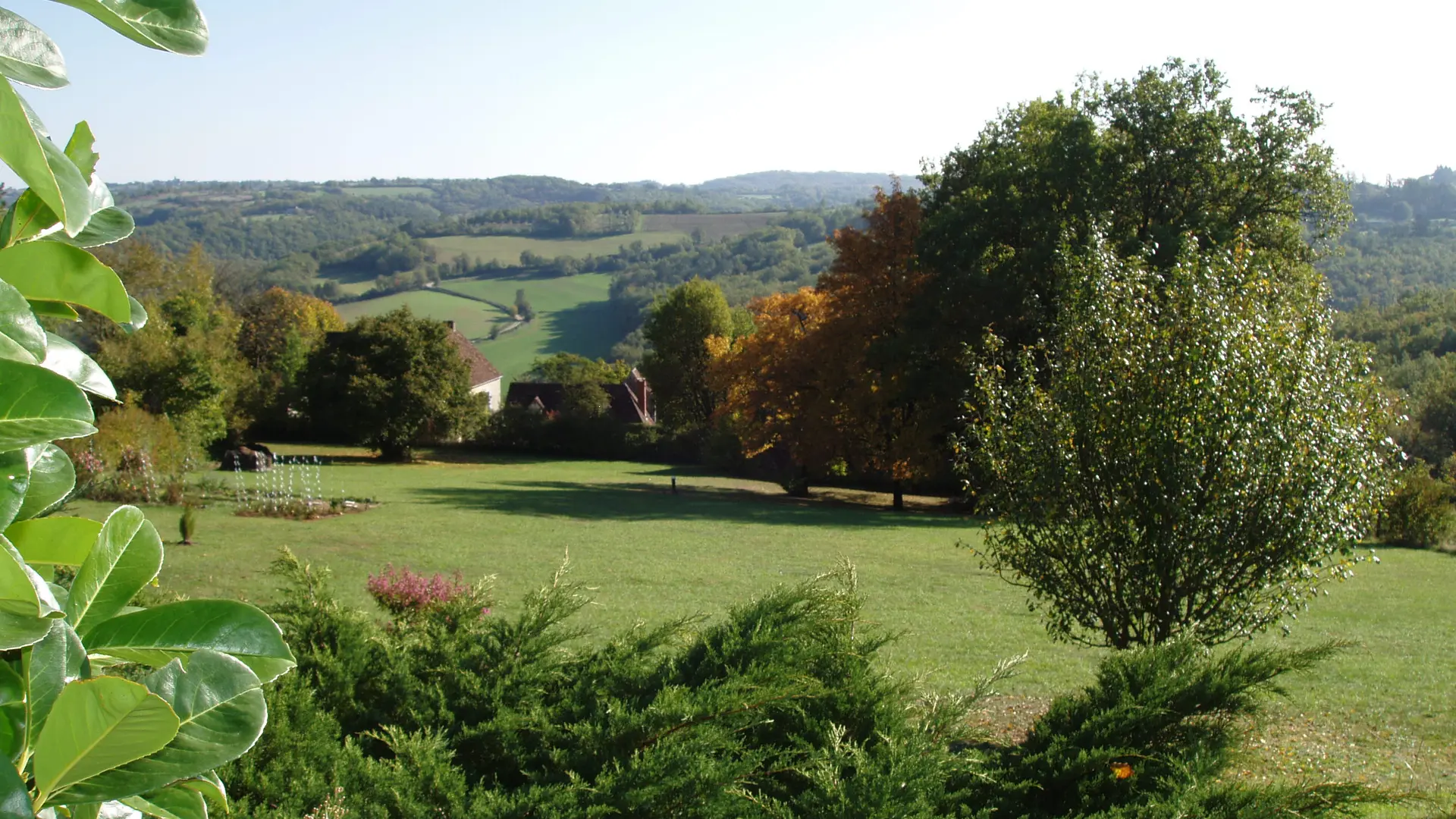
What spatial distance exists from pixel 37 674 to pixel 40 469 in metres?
0.16

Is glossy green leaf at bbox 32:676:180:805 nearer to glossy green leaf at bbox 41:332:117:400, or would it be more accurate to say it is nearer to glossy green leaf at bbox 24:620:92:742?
glossy green leaf at bbox 24:620:92:742

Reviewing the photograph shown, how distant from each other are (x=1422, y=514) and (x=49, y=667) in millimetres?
30901

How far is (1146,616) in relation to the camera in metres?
8.38

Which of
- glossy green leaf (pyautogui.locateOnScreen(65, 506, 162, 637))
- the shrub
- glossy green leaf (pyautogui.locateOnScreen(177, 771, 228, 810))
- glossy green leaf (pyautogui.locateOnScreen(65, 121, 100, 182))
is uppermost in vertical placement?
glossy green leaf (pyautogui.locateOnScreen(65, 121, 100, 182))

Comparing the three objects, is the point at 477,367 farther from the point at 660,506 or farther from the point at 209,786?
the point at 209,786

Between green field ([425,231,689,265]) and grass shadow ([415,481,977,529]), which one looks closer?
grass shadow ([415,481,977,529])

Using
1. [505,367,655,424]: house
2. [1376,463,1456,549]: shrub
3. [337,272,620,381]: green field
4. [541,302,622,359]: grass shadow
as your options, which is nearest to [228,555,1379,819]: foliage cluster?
[1376,463,1456,549]: shrub

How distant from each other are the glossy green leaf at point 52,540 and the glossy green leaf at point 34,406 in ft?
0.67

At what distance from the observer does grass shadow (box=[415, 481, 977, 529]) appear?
25609 mm

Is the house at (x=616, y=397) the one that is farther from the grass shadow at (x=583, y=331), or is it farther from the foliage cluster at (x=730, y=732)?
the foliage cluster at (x=730, y=732)

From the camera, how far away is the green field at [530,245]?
12031cm

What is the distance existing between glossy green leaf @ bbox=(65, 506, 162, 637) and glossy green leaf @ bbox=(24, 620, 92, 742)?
0.05 metres

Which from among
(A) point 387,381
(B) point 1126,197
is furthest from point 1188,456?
(A) point 387,381

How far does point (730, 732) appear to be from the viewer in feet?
13.6
